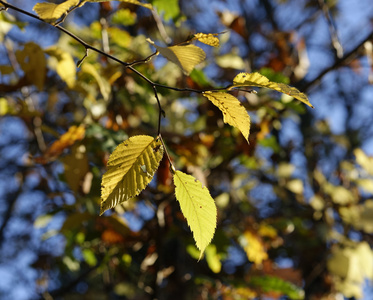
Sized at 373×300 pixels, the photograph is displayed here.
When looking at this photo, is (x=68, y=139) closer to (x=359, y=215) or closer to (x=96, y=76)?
(x=96, y=76)

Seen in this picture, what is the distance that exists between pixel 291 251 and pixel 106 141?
195cm

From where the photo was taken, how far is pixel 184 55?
48 centimetres

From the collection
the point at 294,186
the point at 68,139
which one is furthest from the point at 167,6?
the point at 294,186

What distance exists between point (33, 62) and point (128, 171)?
0.64 m

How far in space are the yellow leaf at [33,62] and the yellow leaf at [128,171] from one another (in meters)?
0.60

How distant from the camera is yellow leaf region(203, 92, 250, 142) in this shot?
1.74 feet

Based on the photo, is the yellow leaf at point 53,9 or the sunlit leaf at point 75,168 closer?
the yellow leaf at point 53,9

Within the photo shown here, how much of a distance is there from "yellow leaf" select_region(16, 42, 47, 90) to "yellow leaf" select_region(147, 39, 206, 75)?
63 cm

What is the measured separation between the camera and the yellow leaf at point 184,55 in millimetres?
454

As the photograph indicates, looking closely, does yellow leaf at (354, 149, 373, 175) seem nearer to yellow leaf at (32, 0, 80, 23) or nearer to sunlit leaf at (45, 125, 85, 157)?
sunlit leaf at (45, 125, 85, 157)

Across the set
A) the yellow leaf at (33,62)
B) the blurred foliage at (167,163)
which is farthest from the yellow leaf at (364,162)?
the yellow leaf at (33,62)

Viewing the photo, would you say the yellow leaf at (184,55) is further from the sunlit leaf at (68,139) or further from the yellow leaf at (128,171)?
the sunlit leaf at (68,139)

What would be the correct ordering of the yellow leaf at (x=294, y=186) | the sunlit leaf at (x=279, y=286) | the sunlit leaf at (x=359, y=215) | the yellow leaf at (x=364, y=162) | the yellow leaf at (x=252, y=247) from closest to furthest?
the sunlit leaf at (x=279, y=286)
the yellow leaf at (x=252, y=247)
the sunlit leaf at (x=359, y=215)
the yellow leaf at (x=364, y=162)
the yellow leaf at (x=294, y=186)

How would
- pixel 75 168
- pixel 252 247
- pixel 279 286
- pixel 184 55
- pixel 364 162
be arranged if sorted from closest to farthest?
pixel 184 55, pixel 75 168, pixel 279 286, pixel 252 247, pixel 364 162
